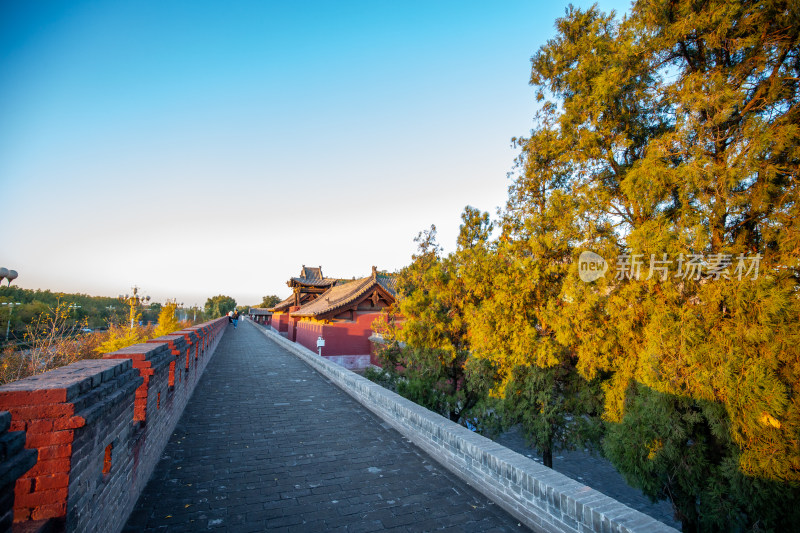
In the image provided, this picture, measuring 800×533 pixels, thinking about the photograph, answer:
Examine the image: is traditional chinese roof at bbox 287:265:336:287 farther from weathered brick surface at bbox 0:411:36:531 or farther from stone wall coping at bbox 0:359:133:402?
weathered brick surface at bbox 0:411:36:531

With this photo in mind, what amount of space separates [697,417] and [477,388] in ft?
12.9

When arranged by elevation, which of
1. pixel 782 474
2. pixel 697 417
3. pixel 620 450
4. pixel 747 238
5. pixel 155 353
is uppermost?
pixel 747 238

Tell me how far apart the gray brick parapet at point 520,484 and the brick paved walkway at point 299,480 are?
0.50ft

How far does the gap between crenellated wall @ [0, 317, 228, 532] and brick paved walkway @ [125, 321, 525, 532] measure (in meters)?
0.50

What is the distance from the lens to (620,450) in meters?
4.76

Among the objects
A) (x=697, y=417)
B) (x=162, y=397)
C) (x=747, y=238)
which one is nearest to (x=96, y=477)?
(x=162, y=397)

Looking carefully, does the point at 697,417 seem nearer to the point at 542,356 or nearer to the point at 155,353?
the point at 542,356

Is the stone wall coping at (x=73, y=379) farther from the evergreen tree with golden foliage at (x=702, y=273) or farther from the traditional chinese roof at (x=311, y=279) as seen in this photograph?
the traditional chinese roof at (x=311, y=279)

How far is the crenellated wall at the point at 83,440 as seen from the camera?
71.8 inches

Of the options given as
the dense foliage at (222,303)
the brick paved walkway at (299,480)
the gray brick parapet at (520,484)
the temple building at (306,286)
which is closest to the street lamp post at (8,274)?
the brick paved walkway at (299,480)

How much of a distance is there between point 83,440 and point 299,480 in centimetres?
234

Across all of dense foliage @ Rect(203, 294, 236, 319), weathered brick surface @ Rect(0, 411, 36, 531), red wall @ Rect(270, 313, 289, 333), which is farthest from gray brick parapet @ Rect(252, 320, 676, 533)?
dense foliage @ Rect(203, 294, 236, 319)

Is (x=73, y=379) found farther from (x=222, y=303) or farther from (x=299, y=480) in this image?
(x=222, y=303)

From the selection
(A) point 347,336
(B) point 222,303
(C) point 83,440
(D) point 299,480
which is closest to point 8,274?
(D) point 299,480
